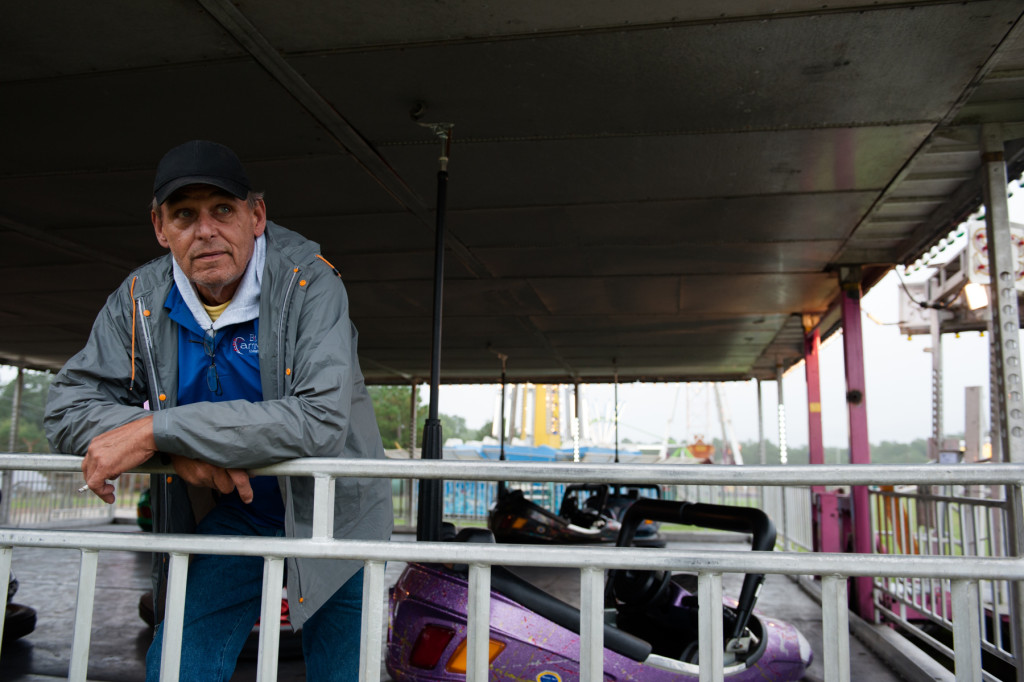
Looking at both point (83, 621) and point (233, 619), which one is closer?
point (83, 621)

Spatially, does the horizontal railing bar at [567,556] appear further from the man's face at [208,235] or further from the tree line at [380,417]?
the tree line at [380,417]

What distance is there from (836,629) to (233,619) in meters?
1.24

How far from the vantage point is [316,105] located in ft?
11.3

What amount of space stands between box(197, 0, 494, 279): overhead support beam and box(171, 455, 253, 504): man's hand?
1980 mm

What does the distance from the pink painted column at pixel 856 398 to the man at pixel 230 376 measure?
573 centimetres

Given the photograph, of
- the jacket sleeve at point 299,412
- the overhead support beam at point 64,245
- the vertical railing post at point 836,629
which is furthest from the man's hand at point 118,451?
the overhead support beam at point 64,245

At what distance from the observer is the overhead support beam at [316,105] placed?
2.74 metres

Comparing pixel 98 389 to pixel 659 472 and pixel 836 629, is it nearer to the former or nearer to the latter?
pixel 659 472

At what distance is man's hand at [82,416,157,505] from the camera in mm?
1323

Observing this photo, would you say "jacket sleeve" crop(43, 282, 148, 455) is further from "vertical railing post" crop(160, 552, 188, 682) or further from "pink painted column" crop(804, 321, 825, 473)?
"pink painted column" crop(804, 321, 825, 473)

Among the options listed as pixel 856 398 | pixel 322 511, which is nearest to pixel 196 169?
pixel 322 511

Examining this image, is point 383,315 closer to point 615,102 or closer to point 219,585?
point 615,102

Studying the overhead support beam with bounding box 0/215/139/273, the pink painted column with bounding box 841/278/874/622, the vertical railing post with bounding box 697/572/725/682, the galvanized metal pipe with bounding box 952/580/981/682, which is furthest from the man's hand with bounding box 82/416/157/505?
the pink painted column with bounding box 841/278/874/622

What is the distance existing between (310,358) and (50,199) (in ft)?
14.5
